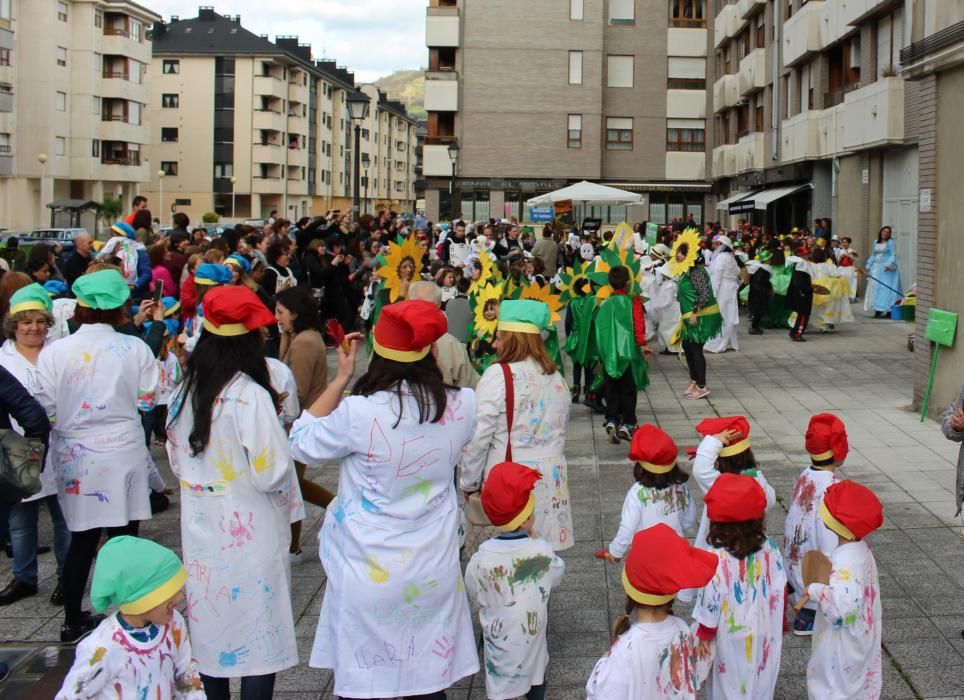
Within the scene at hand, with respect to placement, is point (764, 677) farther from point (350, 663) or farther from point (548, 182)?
point (548, 182)

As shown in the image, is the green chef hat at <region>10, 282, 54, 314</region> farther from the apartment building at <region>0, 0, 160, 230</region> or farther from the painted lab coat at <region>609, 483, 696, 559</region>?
the apartment building at <region>0, 0, 160, 230</region>

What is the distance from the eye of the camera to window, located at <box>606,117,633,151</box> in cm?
5316

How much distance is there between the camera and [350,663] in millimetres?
4012

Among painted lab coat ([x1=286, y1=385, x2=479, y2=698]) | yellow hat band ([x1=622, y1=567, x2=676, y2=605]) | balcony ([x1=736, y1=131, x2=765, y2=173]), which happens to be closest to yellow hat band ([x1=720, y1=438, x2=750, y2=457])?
yellow hat band ([x1=622, y1=567, x2=676, y2=605])

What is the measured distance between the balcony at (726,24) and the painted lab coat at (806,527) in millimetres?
39239

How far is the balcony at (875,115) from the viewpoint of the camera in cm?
2438

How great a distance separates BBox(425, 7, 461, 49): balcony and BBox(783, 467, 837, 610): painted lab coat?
47430 millimetres

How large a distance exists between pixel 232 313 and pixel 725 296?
47.3 ft

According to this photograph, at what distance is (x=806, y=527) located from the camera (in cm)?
572

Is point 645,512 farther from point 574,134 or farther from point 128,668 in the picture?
point 574,134

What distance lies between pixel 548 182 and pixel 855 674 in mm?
48215

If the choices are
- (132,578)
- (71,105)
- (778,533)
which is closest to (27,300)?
(132,578)

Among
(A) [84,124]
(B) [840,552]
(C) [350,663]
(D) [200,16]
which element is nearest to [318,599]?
(C) [350,663]

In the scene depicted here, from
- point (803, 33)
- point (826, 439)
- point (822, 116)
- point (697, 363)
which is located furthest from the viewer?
point (803, 33)
